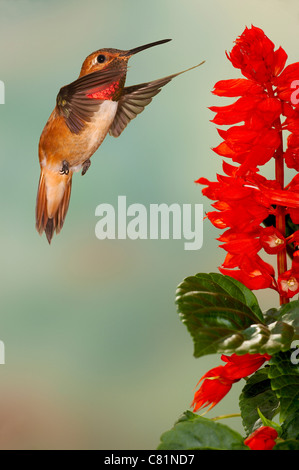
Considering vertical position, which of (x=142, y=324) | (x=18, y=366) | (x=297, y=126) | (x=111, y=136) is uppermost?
(x=111, y=136)

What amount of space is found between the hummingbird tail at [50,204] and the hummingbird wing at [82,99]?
14 cm

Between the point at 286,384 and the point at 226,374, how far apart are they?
0.34 feet

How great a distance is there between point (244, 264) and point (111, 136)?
92 cm

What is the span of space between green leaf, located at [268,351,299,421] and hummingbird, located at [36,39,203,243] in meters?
1.00

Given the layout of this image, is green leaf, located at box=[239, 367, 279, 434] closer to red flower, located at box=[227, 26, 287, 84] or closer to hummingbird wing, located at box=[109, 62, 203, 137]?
red flower, located at box=[227, 26, 287, 84]

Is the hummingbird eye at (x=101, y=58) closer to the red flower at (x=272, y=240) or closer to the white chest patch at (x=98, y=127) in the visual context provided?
the white chest patch at (x=98, y=127)

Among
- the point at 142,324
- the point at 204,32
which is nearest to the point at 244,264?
the point at 142,324

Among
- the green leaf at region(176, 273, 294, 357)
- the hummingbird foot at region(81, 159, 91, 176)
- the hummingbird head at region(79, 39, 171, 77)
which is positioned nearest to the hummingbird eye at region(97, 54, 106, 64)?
the hummingbird head at region(79, 39, 171, 77)

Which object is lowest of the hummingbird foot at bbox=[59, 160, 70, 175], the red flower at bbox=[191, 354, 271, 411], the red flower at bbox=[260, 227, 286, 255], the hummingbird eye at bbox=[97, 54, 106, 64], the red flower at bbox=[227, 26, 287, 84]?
the red flower at bbox=[191, 354, 271, 411]

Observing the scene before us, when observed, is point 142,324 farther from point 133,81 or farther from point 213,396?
point 213,396

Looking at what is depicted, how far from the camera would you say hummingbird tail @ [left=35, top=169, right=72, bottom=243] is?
59.2 inches

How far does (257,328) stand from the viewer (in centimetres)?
52

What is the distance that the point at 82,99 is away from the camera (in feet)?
4.73

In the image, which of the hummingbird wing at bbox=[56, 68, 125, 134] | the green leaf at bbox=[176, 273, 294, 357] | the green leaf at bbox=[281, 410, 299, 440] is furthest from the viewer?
the hummingbird wing at bbox=[56, 68, 125, 134]
